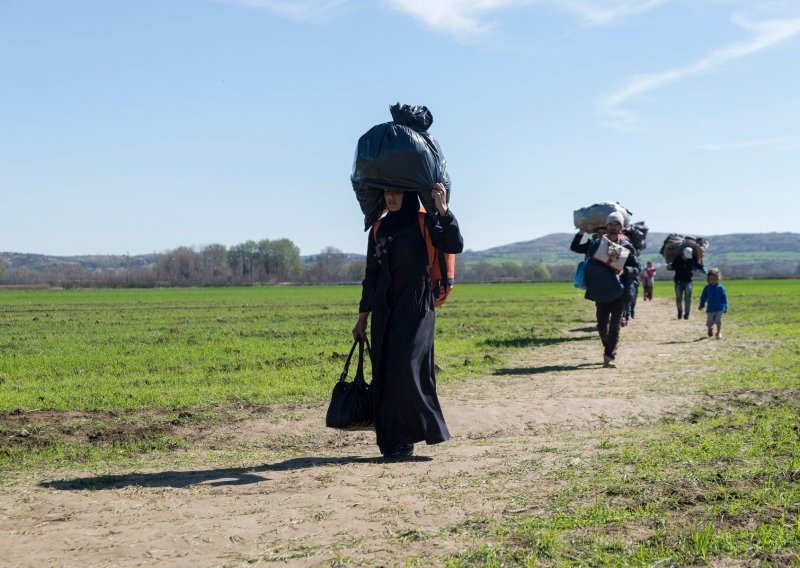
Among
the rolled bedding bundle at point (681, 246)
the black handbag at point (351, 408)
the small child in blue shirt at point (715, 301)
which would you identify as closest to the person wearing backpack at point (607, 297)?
the small child in blue shirt at point (715, 301)

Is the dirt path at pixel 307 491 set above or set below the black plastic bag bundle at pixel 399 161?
below

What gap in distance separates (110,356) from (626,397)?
9.14 meters

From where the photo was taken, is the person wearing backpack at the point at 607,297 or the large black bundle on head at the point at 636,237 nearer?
the person wearing backpack at the point at 607,297

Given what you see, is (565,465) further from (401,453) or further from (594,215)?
(594,215)

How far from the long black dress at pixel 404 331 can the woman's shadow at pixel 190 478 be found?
0.24 meters

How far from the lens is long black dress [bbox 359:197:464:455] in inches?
269

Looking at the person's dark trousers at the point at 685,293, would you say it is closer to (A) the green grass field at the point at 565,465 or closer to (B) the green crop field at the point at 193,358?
(A) the green grass field at the point at 565,465

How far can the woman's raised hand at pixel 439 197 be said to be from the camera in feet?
22.5

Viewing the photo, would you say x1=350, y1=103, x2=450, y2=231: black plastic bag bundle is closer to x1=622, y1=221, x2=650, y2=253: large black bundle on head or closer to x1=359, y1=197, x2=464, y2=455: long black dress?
x1=359, y1=197, x2=464, y2=455: long black dress

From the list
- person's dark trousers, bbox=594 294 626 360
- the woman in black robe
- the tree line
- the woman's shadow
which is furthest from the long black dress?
the tree line

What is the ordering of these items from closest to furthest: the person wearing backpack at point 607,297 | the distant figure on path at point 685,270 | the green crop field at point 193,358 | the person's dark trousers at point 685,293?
the green crop field at point 193,358
the person wearing backpack at point 607,297
the distant figure on path at point 685,270
the person's dark trousers at point 685,293

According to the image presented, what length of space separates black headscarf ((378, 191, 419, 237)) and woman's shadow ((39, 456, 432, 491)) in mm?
1704

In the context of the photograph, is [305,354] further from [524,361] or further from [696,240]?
[696,240]

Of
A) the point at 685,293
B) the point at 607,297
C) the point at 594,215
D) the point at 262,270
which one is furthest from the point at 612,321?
the point at 262,270
